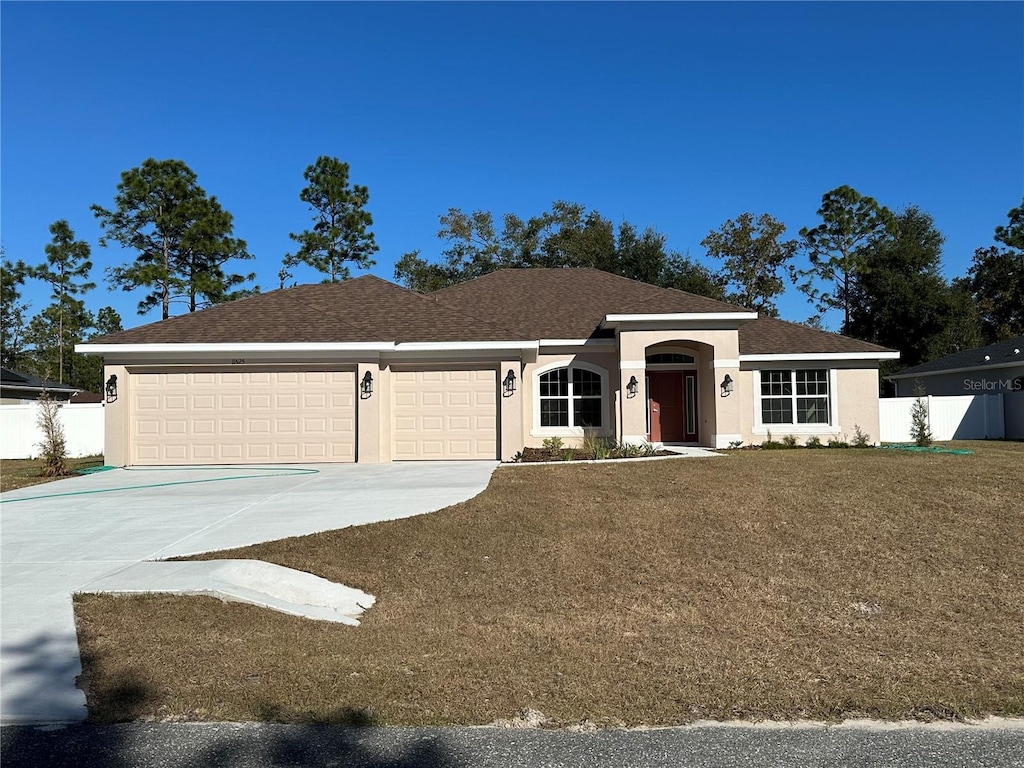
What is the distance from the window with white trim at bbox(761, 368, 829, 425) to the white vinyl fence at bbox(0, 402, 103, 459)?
20.4 metres

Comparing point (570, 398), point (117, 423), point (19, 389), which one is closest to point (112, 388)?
point (117, 423)

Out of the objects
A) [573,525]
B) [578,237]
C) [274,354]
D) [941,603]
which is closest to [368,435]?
[274,354]

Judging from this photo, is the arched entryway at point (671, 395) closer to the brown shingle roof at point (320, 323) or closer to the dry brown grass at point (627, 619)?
the brown shingle roof at point (320, 323)

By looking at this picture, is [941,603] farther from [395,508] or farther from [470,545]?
[395,508]

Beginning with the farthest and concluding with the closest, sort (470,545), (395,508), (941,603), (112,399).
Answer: (112,399) → (395,508) → (470,545) → (941,603)

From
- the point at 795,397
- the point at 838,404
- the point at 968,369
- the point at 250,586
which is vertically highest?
the point at 968,369

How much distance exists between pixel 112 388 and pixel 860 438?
18.7 metres

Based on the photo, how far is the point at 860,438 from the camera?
63.3 ft

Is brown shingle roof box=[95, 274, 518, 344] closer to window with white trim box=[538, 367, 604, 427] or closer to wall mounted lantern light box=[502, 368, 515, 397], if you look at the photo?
wall mounted lantern light box=[502, 368, 515, 397]

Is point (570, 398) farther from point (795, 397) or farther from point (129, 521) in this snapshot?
point (129, 521)

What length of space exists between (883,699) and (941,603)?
2907mm

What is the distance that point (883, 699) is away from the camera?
462 cm

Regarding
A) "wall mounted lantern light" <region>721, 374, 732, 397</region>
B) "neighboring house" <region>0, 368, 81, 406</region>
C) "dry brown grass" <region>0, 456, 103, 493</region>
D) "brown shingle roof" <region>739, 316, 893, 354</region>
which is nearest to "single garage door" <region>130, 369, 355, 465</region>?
"dry brown grass" <region>0, 456, 103, 493</region>

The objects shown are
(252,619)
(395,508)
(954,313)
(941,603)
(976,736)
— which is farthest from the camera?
(954,313)
